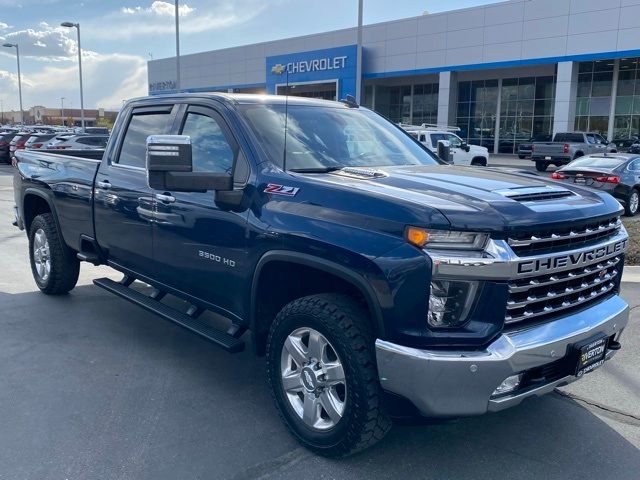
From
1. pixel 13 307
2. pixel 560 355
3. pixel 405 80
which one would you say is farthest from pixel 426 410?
pixel 405 80

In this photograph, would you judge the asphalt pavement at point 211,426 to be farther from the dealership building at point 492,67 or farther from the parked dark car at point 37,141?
the dealership building at point 492,67

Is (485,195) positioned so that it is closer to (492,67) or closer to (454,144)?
(454,144)

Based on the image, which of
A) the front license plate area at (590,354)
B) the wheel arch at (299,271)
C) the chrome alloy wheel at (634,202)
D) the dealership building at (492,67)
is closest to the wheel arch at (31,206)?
the wheel arch at (299,271)

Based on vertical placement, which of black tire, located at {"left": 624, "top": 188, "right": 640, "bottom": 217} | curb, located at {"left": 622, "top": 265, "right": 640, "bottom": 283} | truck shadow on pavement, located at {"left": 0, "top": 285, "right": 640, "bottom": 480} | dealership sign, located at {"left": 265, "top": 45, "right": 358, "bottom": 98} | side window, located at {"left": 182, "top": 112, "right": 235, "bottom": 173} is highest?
dealership sign, located at {"left": 265, "top": 45, "right": 358, "bottom": 98}

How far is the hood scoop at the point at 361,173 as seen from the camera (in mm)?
3618

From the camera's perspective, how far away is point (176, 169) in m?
3.50

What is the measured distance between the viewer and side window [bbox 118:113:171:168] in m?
4.83

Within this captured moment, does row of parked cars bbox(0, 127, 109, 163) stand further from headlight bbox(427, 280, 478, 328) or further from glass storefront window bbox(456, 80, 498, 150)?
glass storefront window bbox(456, 80, 498, 150)

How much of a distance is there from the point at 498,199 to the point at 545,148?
83.4 feet

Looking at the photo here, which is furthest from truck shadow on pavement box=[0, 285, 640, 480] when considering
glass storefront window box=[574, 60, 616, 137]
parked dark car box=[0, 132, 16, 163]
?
glass storefront window box=[574, 60, 616, 137]

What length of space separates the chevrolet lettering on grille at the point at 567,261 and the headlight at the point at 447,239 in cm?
23

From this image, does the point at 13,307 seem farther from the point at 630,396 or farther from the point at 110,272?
the point at 630,396

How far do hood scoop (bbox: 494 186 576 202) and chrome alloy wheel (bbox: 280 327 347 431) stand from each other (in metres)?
1.25

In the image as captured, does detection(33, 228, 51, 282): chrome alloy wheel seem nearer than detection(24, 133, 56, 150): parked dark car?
Yes
